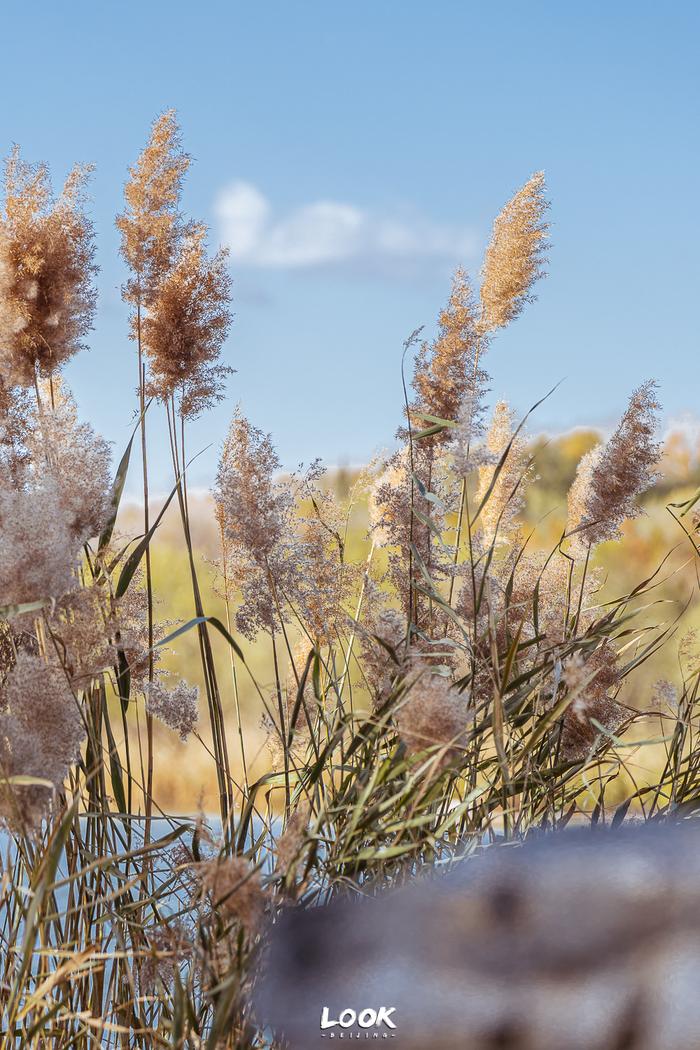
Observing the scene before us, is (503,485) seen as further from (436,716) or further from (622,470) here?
(436,716)

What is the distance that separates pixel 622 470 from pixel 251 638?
486mm

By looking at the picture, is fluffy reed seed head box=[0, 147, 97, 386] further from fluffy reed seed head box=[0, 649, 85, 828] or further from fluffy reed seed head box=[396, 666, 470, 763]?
fluffy reed seed head box=[396, 666, 470, 763]

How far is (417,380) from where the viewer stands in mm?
Answer: 1253

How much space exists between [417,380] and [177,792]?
133 inches

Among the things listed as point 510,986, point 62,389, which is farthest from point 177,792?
point 510,986

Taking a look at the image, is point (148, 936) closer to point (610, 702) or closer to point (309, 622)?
point (309, 622)

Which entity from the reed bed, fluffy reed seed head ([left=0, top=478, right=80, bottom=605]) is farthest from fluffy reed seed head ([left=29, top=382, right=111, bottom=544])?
fluffy reed seed head ([left=0, top=478, right=80, bottom=605])

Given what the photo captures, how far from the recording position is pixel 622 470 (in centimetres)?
128

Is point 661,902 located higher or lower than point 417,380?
lower

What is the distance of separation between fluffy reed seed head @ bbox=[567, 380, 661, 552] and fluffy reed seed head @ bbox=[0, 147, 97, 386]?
629 millimetres

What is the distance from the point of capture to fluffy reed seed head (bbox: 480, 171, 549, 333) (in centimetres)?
129

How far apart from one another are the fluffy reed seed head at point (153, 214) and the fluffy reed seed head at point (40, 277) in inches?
2.3

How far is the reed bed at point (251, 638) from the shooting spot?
36.3 inches

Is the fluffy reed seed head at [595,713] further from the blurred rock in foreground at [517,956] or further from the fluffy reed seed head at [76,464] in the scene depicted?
the fluffy reed seed head at [76,464]
